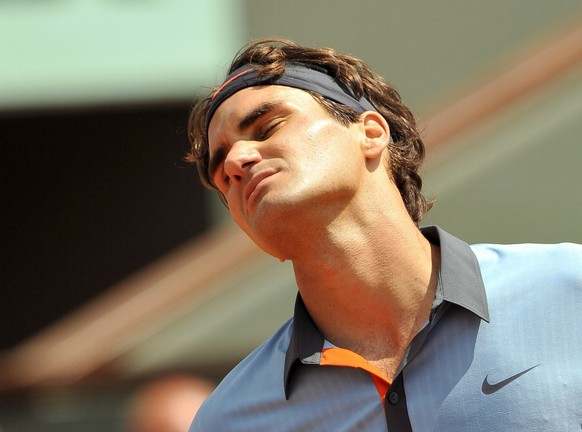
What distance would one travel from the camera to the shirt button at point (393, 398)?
8.17 ft

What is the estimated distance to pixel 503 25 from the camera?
701 centimetres

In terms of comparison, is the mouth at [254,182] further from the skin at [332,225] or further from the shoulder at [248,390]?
the shoulder at [248,390]

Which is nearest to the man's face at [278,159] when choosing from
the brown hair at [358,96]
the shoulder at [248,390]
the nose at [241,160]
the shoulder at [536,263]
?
the nose at [241,160]

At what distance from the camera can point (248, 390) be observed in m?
2.76

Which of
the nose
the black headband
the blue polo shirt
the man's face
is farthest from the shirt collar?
the black headband

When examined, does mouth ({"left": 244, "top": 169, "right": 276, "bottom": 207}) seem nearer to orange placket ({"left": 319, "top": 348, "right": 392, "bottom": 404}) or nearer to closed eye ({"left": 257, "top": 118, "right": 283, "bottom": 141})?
closed eye ({"left": 257, "top": 118, "right": 283, "bottom": 141})

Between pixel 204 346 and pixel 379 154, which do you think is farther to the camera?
pixel 204 346

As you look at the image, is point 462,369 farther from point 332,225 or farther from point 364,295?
point 332,225

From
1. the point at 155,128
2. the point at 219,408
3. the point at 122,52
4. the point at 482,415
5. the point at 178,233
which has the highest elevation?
the point at 482,415

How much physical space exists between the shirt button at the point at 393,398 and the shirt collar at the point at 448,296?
0.75ft

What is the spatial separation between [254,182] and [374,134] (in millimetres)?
458

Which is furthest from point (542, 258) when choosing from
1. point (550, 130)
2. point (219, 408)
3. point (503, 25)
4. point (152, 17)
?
point (152, 17)

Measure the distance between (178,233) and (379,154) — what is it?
4832 millimetres

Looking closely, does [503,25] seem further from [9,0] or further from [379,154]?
[379,154]
